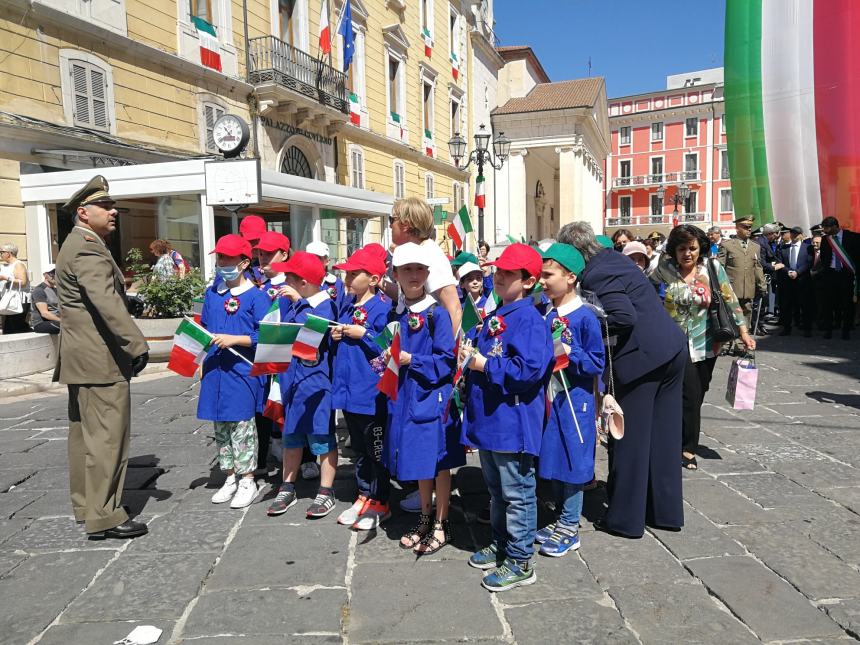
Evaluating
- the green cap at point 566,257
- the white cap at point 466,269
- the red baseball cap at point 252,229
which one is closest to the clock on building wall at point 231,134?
the red baseball cap at point 252,229

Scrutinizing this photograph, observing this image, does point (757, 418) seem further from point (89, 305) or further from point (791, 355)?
point (89, 305)

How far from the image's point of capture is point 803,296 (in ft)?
37.3

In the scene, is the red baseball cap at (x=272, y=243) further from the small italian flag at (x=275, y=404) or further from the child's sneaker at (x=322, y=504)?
the child's sneaker at (x=322, y=504)

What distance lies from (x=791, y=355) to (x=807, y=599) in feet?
25.2

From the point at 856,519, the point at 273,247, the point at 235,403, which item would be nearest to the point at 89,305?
the point at 235,403

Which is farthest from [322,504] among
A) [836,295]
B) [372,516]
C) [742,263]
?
[836,295]

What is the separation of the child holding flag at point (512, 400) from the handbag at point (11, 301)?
Answer: 9038 mm

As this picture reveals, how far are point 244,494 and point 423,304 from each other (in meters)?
1.86

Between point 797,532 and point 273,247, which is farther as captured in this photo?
point 273,247

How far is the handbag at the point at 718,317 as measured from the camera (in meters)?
4.44

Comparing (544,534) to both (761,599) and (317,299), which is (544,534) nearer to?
(761,599)

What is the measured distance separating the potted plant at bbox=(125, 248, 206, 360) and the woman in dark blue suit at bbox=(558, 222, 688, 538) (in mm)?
7252

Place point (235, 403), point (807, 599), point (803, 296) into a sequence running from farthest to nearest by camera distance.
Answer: point (803, 296) < point (235, 403) < point (807, 599)

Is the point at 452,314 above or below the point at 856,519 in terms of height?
above
